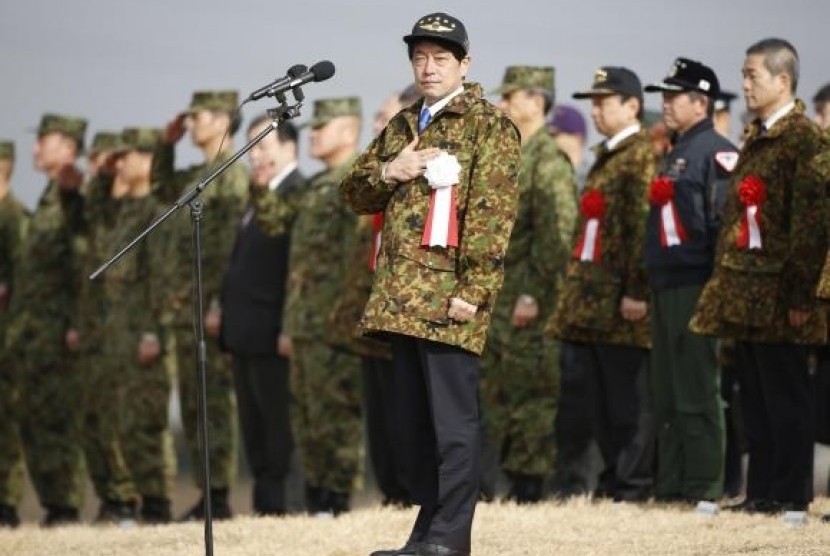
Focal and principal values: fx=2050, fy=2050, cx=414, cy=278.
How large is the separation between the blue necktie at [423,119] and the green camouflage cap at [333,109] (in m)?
4.52

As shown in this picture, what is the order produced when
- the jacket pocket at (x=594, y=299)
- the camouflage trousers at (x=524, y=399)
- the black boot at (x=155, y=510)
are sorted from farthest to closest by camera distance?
the black boot at (x=155, y=510)
the camouflage trousers at (x=524, y=399)
the jacket pocket at (x=594, y=299)

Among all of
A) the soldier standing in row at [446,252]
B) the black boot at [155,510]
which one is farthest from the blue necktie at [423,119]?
the black boot at [155,510]

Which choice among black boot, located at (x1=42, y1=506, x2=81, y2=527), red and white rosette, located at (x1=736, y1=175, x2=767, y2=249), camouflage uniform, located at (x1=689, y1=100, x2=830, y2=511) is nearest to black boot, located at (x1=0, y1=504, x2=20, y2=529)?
black boot, located at (x1=42, y1=506, x2=81, y2=527)

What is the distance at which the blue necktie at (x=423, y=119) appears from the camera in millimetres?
7266

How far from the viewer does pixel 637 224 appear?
32.7 feet

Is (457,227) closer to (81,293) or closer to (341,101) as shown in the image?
(341,101)

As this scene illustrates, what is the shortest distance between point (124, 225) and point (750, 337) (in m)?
5.16

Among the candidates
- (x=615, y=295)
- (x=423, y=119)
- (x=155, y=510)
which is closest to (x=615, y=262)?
(x=615, y=295)

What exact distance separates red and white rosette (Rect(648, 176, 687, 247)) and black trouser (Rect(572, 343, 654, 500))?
0.80m

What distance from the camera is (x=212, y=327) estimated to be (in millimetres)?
12031

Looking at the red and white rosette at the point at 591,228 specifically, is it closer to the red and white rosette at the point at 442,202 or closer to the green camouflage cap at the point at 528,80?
the green camouflage cap at the point at 528,80

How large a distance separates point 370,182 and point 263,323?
15.1 ft

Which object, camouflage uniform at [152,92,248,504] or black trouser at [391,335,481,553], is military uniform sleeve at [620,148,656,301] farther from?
camouflage uniform at [152,92,248,504]

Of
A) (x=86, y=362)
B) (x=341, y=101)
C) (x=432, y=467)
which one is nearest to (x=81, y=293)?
(x=86, y=362)
